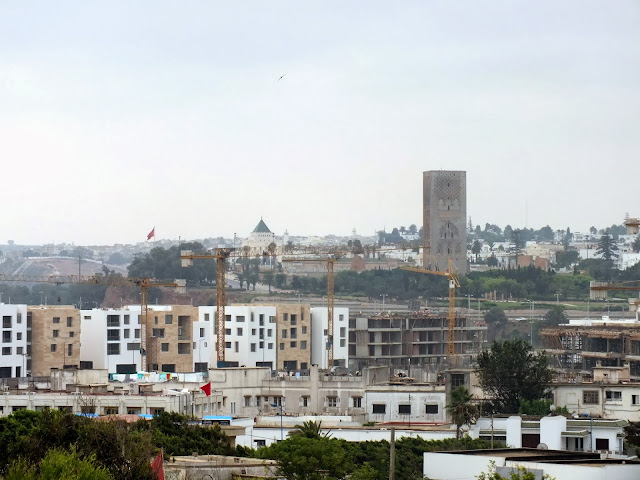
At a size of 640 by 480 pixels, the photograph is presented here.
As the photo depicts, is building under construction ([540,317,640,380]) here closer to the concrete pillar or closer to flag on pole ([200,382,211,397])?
flag on pole ([200,382,211,397])

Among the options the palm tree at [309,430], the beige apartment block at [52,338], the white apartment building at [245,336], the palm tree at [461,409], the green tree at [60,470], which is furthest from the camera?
the white apartment building at [245,336]

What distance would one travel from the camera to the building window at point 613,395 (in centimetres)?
6144

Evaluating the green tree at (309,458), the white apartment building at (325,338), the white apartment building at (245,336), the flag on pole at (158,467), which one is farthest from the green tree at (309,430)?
the white apartment building at (325,338)

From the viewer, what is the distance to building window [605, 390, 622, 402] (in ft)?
202

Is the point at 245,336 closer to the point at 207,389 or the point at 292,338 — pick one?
the point at 292,338

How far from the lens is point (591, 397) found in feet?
204

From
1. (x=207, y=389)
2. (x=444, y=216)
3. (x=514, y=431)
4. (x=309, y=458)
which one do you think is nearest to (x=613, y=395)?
(x=514, y=431)

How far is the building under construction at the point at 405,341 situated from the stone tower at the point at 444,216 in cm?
6868

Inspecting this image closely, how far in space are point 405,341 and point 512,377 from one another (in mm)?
50728

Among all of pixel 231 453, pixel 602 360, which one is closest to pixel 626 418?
pixel 231 453

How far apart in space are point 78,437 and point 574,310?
127 m

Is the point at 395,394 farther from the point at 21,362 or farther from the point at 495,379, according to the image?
the point at 21,362

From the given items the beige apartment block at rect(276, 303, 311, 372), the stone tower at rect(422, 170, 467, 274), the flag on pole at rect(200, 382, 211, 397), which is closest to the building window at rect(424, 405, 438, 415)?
the flag on pole at rect(200, 382, 211, 397)

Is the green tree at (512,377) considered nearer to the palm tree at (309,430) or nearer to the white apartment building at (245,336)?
the palm tree at (309,430)
